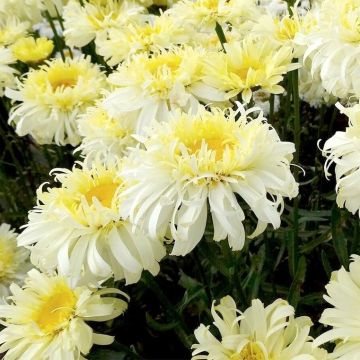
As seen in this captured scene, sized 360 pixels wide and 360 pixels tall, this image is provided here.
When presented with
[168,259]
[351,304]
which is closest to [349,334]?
[351,304]

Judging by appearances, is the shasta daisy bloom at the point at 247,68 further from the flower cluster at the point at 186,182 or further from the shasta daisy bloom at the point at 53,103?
the shasta daisy bloom at the point at 53,103

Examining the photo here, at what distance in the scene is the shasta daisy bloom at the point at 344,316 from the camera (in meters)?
0.57

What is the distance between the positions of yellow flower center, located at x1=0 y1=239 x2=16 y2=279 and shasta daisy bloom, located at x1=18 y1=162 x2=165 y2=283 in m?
0.46

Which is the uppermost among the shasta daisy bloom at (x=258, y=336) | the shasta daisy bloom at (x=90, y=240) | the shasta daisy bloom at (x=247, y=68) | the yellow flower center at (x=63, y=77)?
the shasta daisy bloom at (x=247, y=68)

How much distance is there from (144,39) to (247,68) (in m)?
0.22

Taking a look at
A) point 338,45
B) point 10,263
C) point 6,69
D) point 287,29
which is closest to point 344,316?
point 338,45

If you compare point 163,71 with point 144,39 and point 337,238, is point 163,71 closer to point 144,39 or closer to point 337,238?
point 144,39

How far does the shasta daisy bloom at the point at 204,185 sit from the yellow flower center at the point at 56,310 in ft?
0.60

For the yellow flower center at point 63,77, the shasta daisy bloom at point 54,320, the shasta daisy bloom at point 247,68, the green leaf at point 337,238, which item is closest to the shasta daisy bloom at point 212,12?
the shasta daisy bloom at point 247,68

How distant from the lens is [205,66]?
32.2 inches

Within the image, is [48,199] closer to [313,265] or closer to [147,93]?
[147,93]

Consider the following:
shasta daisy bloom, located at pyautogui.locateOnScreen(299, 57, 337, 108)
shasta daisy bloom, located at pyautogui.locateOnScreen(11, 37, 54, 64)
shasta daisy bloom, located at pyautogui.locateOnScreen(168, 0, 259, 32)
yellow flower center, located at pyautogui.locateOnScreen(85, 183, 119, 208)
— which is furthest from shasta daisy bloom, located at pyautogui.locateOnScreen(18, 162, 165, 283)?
shasta daisy bloom, located at pyautogui.locateOnScreen(11, 37, 54, 64)

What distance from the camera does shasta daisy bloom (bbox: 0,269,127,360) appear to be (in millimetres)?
700

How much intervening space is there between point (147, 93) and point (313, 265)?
49 cm
